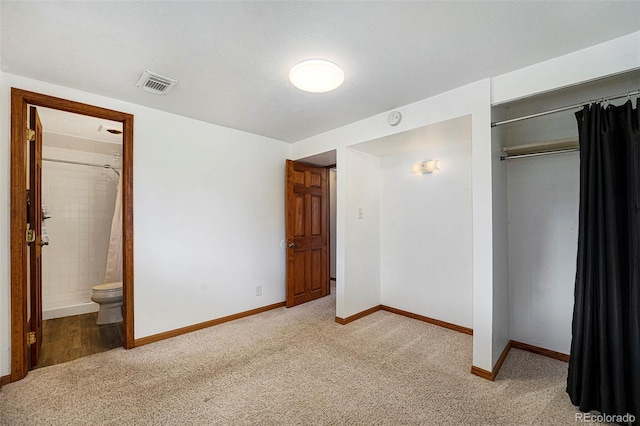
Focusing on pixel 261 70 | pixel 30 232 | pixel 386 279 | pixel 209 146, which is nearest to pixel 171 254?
pixel 30 232

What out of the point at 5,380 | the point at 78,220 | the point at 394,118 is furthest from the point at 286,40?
the point at 78,220

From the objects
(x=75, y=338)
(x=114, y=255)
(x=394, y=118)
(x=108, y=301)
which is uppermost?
(x=394, y=118)

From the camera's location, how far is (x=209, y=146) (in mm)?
3287

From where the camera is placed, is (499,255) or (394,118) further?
(394,118)

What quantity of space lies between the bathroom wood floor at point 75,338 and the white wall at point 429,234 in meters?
3.25

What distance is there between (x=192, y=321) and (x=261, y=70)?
2715 mm

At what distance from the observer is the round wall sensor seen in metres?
2.76

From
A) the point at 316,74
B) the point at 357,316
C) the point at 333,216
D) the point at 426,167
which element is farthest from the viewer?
the point at 333,216

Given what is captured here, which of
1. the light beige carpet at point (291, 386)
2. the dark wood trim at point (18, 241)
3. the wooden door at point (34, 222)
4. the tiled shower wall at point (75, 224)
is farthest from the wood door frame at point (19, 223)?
the tiled shower wall at point (75, 224)

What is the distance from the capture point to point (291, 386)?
2.08m

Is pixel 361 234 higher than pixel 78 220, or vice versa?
pixel 78 220

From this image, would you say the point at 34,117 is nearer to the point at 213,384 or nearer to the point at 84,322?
the point at 84,322

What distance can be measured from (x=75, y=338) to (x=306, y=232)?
2.90m

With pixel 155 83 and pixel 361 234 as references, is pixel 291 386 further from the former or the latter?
pixel 155 83
